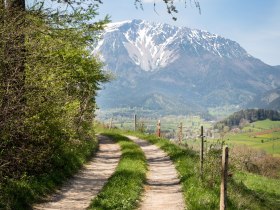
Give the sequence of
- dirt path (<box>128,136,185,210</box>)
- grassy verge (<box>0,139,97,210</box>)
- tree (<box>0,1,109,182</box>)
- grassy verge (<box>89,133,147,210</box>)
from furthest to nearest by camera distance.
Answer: dirt path (<box>128,136,185,210</box>) < grassy verge (<box>89,133,147,210</box>) < grassy verge (<box>0,139,97,210</box>) < tree (<box>0,1,109,182</box>)

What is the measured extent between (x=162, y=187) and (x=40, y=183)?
16.5ft

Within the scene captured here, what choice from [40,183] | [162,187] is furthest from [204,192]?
[40,183]

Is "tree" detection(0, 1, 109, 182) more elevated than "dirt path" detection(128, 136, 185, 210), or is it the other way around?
"tree" detection(0, 1, 109, 182)

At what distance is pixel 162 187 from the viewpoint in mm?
18219

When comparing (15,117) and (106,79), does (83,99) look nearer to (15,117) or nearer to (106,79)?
(106,79)

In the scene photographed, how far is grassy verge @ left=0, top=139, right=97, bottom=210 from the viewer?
42.5 ft

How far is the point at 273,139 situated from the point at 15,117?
190 m

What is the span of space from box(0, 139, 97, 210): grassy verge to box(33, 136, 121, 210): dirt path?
355 millimetres

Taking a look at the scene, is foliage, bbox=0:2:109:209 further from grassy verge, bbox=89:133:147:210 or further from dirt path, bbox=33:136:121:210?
grassy verge, bbox=89:133:147:210

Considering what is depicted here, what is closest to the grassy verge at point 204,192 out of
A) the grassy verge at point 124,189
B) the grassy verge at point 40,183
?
the grassy verge at point 124,189

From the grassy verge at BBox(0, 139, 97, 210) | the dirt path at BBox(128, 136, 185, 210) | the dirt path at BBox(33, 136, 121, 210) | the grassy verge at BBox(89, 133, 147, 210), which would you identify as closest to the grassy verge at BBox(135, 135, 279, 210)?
the dirt path at BBox(128, 136, 185, 210)

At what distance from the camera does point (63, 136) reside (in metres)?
19.0

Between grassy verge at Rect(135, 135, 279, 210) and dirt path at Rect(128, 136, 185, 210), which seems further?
dirt path at Rect(128, 136, 185, 210)

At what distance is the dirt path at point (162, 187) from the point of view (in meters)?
15.2
